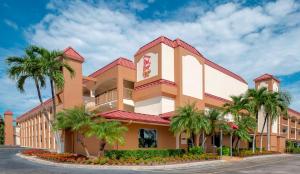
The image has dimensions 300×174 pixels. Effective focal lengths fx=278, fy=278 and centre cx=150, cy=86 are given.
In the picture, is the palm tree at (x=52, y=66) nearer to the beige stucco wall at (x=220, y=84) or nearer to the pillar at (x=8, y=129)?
the beige stucco wall at (x=220, y=84)

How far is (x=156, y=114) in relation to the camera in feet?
102

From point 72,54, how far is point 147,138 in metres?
13.0

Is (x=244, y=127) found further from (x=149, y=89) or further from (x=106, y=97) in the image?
(x=106, y=97)

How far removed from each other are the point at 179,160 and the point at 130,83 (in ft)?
53.4

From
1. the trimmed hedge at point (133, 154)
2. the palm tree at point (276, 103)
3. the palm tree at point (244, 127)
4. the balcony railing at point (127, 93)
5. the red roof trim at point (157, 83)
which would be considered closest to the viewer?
the trimmed hedge at point (133, 154)

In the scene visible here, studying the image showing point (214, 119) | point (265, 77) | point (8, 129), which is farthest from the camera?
point (8, 129)

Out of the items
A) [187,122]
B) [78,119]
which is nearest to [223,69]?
[187,122]

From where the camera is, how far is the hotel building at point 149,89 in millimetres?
26545

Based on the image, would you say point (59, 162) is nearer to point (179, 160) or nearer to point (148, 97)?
point (179, 160)

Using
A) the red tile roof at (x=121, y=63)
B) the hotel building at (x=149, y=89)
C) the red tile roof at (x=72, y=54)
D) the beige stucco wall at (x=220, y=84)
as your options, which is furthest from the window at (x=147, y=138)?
the beige stucco wall at (x=220, y=84)

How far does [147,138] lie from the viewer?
26641 millimetres

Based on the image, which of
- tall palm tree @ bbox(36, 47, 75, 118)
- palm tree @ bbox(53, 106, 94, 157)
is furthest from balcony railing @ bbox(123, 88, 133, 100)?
palm tree @ bbox(53, 106, 94, 157)

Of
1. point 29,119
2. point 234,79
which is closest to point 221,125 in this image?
point 234,79

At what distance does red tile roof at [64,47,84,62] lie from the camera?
101ft
